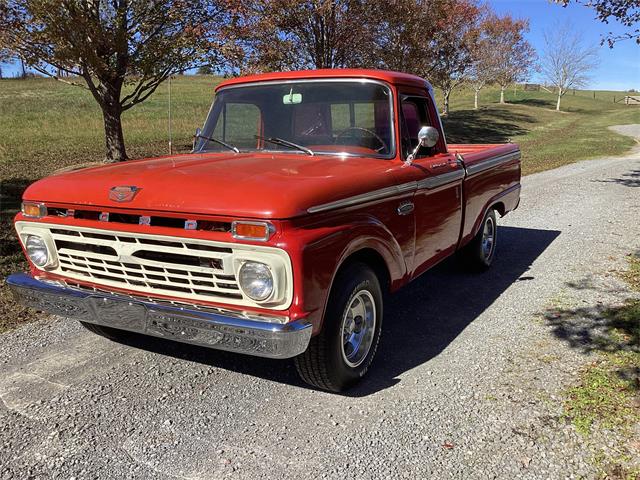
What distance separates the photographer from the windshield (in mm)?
3740

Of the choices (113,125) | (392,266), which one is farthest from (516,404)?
(113,125)

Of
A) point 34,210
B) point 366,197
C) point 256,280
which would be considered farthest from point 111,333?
point 366,197

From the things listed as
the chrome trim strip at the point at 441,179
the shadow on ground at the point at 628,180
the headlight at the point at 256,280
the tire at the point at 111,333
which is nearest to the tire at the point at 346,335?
the headlight at the point at 256,280

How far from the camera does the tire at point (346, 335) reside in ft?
9.67

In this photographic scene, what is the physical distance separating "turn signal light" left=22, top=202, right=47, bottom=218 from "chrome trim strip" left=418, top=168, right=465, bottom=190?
2.47 m

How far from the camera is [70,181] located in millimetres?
3168

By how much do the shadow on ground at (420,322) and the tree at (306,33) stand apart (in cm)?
852

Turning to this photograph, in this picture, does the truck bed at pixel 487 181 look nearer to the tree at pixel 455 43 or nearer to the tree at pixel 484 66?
the tree at pixel 455 43

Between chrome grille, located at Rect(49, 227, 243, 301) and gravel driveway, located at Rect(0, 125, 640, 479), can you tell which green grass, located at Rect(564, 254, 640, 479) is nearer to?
gravel driveway, located at Rect(0, 125, 640, 479)

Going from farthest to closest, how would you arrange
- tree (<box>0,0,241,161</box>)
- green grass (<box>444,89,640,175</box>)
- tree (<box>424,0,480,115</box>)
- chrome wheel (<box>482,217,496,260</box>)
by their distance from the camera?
1. tree (<box>424,0,480,115</box>)
2. green grass (<box>444,89,640,175</box>)
3. tree (<box>0,0,241,161</box>)
4. chrome wheel (<box>482,217,496,260</box>)

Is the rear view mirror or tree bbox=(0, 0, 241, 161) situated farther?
tree bbox=(0, 0, 241, 161)

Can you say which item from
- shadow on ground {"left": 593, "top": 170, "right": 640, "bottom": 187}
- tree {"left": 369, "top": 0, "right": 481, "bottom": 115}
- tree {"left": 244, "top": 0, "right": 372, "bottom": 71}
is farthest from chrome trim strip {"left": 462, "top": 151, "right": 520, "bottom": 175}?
tree {"left": 369, "top": 0, "right": 481, "bottom": 115}

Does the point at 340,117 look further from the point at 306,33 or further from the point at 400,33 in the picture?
the point at 400,33

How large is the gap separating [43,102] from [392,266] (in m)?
29.6
